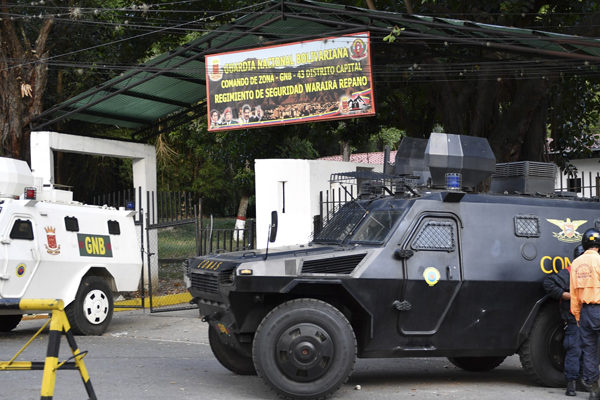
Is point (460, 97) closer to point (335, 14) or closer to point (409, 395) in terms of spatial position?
point (335, 14)

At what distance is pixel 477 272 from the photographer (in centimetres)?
882

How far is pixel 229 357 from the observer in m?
9.45

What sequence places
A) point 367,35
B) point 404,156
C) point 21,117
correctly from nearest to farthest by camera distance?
point 404,156, point 367,35, point 21,117

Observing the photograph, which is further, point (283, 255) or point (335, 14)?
point (335, 14)

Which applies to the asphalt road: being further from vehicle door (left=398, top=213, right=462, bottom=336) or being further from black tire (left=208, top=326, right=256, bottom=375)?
vehicle door (left=398, top=213, right=462, bottom=336)

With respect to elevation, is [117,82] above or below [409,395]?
above

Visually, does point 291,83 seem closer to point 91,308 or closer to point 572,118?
point 91,308

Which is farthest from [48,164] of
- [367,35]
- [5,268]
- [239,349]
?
[239,349]

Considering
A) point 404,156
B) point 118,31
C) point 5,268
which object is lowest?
point 5,268

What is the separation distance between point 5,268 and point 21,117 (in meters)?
8.65

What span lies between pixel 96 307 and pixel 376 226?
6.33m

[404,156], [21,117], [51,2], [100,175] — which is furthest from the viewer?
[100,175]

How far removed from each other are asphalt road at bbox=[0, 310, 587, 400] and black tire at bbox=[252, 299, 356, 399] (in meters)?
0.55

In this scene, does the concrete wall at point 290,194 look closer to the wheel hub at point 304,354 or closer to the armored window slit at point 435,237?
the armored window slit at point 435,237
